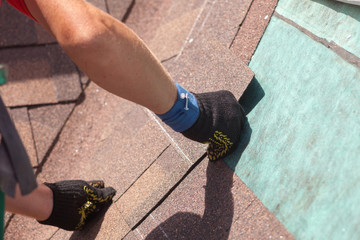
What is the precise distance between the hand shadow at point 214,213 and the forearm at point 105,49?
449mm

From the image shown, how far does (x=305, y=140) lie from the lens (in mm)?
1580

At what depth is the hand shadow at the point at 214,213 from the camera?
166 cm

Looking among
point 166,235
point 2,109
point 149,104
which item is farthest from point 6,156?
point 166,235

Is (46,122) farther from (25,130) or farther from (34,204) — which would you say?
(34,204)

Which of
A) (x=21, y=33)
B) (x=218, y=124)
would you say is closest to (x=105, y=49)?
(x=218, y=124)

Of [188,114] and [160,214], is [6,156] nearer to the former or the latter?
[188,114]

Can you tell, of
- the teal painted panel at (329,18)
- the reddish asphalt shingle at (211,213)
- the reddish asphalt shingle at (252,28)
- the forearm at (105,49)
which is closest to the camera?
the forearm at (105,49)

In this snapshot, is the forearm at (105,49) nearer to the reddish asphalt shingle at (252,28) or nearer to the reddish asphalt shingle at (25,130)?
the reddish asphalt shingle at (252,28)

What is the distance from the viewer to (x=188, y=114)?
1.62 m

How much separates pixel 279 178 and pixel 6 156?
0.94 meters

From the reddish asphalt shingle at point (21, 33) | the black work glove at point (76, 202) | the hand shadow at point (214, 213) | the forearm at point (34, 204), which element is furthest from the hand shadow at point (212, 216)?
the reddish asphalt shingle at point (21, 33)

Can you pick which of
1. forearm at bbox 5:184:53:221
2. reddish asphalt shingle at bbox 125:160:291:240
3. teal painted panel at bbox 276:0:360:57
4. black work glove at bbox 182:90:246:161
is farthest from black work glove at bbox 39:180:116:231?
teal painted panel at bbox 276:0:360:57

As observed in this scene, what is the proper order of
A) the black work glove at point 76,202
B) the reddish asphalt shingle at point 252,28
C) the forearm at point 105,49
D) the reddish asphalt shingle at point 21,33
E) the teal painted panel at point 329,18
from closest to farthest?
1. the forearm at point 105,49
2. the teal painted panel at point 329,18
3. the black work glove at point 76,202
4. the reddish asphalt shingle at point 252,28
5. the reddish asphalt shingle at point 21,33

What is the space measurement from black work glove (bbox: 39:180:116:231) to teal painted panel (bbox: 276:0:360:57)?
3.79 feet
